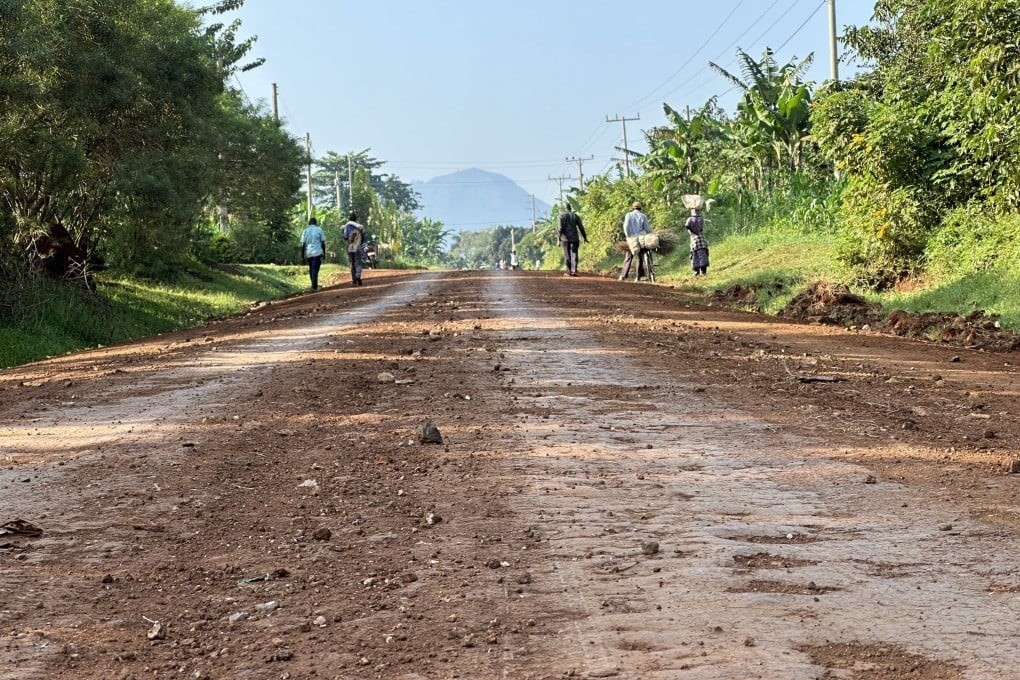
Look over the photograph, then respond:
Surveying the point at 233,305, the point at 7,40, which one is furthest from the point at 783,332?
the point at 233,305

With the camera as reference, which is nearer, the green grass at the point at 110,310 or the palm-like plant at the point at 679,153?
the green grass at the point at 110,310

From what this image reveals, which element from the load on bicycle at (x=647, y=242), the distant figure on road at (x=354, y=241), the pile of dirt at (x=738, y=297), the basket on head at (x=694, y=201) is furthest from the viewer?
the basket on head at (x=694, y=201)

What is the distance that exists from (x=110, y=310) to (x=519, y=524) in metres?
16.1

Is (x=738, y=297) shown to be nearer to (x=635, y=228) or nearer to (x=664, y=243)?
(x=635, y=228)

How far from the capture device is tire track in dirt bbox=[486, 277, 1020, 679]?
3.72m

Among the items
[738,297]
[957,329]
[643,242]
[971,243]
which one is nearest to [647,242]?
[643,242]

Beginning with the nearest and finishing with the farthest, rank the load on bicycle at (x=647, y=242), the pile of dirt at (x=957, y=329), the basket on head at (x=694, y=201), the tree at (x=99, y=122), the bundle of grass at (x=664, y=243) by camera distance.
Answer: the pile of dirt at (x=957, y=329), the tree at (x=99, y=122), the load on bicycle at (x=647, y=242), the bundle of grass at (x=664, y=243), the basket on head at (x=694, y=201)

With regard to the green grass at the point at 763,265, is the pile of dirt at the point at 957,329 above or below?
below

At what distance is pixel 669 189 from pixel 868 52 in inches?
523

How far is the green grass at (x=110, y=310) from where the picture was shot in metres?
16.5

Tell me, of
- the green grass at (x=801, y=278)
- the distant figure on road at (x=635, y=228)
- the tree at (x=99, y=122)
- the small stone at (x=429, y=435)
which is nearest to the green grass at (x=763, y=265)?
the green grass at (x=801, y=278)

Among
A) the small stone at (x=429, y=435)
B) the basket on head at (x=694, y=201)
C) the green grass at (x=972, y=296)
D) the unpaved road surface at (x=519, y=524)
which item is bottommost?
the unpaved road surface at (x=519, y=524)

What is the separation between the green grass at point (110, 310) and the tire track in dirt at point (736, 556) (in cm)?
1116

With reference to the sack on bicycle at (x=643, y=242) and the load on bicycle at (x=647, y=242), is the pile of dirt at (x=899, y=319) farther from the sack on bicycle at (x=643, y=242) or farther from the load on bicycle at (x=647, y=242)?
the sack on bicycle at (x=643, y=242)
